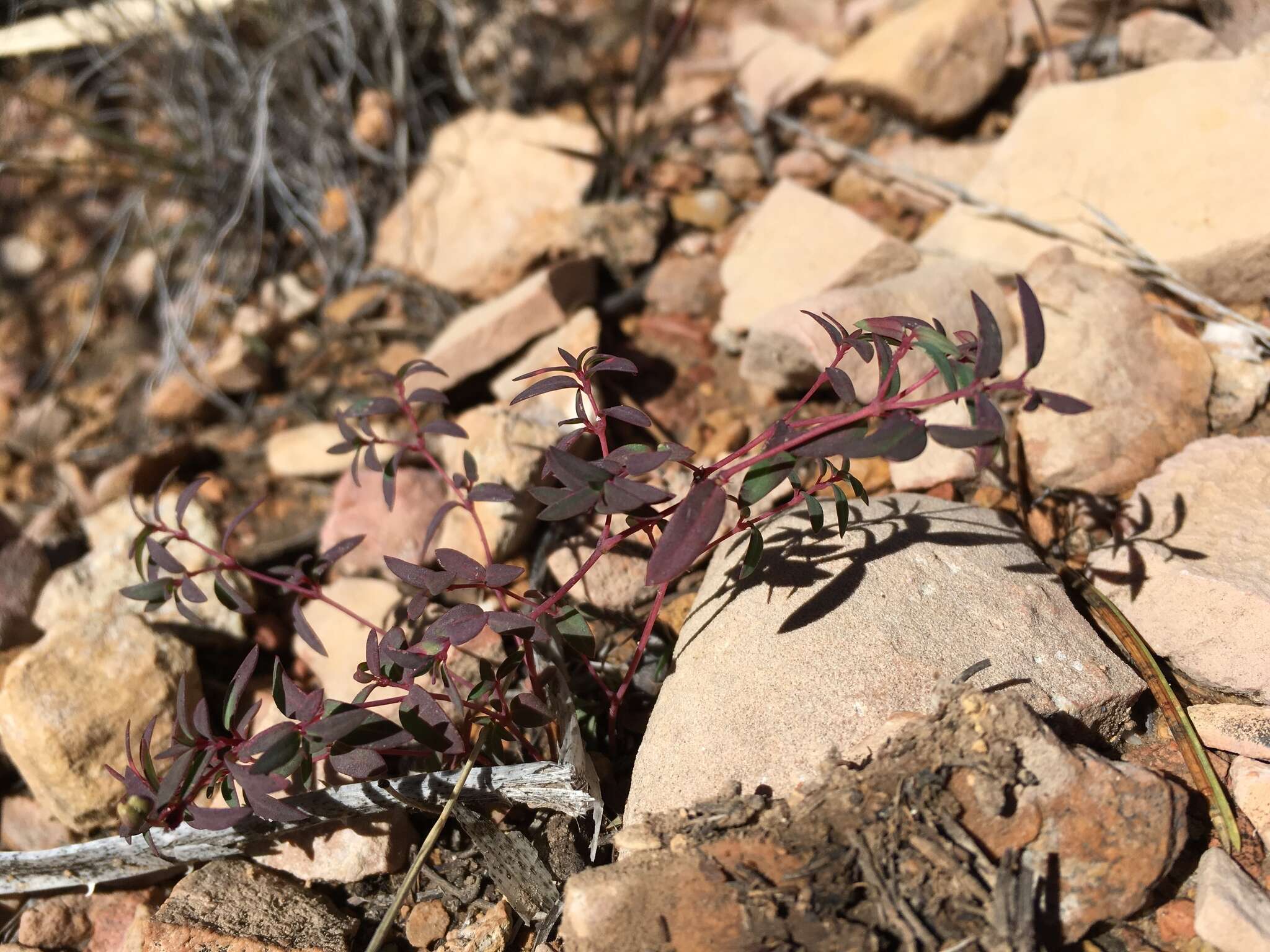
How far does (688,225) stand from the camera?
3248 mm

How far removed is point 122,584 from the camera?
8.35 feet

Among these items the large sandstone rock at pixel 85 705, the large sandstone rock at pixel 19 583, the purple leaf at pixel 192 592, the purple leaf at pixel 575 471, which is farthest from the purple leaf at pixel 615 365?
the large sandstone rock at pixel 19 583

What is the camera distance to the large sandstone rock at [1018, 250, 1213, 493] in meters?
2.12

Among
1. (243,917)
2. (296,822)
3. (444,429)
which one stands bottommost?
(243,917)

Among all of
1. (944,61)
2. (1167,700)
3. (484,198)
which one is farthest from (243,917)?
(944,61)

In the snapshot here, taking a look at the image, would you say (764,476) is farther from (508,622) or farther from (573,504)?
(508,622)

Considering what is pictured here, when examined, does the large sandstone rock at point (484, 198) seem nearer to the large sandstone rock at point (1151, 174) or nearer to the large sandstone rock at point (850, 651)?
the large sandstone rock at point (1151, 174)

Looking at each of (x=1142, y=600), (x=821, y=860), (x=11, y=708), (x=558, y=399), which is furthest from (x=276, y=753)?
(x=1142, y=600)

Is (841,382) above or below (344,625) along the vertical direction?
above

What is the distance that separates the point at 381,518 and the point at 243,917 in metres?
1.04

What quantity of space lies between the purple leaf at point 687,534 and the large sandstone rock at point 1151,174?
1.66 m

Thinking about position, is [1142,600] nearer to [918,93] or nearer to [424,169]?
[918,93]

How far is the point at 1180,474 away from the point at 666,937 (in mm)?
1483

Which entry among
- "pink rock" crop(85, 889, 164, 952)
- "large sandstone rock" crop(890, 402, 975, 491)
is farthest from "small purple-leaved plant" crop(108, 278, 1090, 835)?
"large sandstone rock" crop(890, 402, 975, 491)
